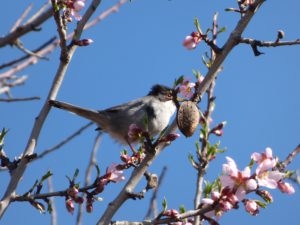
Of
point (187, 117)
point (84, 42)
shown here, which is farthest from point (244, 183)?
point (84, 42)

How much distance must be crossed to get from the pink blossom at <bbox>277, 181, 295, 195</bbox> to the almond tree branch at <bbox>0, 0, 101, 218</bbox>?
1.60 meters

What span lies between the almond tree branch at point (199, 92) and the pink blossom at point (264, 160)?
52 centimetres

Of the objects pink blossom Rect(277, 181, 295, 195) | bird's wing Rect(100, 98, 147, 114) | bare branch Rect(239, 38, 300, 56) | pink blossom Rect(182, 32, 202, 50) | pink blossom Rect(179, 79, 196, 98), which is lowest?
pink blossom Rect(277, 181, 295, 195)

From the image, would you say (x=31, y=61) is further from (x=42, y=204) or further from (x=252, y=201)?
(x=252, y=201)

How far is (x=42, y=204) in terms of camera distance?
10.5ft

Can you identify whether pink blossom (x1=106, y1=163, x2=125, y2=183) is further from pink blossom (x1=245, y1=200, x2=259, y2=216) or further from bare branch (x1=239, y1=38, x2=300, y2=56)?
bare branch (x1=239, y1=38, x2=300, y2=56)

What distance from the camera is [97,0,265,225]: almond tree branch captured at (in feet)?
7.98

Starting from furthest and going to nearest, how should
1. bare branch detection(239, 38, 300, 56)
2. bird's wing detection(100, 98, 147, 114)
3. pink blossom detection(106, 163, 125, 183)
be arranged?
1. bird's wing detection(100, 98, 147, 114)
2. pink blossom detection(106, 163, 125, 183)
3. bare branch detection(239, 38, 300, 56)

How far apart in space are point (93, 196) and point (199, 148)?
Answer: 91 centimetres

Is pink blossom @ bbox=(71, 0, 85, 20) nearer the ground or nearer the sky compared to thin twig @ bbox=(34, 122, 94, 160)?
nearer the sky

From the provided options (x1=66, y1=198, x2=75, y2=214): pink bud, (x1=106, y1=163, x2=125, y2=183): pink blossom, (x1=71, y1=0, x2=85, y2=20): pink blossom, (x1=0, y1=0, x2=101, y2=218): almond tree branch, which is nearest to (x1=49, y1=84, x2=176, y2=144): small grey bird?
(x1=71, y1=0, x2=85, y2=20): pink blossom

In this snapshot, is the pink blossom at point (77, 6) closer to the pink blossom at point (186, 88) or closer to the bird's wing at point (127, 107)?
the pink blossom at point (186, 88)

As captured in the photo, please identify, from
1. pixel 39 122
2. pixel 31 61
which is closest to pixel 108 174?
pixel 39 122

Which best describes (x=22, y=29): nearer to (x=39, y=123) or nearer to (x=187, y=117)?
(x=39, y=123)
